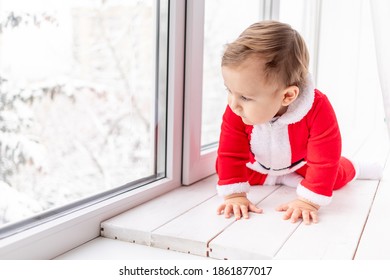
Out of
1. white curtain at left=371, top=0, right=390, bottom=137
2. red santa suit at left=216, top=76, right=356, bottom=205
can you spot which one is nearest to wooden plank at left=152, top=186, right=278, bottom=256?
red santa suit at left=216, top=76, right=356, bottom=205

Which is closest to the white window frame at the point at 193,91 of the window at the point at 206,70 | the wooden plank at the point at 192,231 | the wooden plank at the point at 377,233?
the window at the point at 206,70

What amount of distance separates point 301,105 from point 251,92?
182 mm

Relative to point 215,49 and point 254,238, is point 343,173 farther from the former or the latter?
point 215,49

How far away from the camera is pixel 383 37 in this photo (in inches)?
45.2

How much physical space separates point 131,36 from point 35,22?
0.35m

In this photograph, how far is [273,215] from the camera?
106cm

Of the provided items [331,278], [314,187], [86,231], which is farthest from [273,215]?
[86,231]

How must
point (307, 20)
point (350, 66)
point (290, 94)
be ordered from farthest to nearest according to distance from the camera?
point (350, 66) → point (307, 20) → point (290, 94)

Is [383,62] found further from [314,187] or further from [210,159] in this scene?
[210,159]

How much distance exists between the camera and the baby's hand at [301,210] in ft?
3.34

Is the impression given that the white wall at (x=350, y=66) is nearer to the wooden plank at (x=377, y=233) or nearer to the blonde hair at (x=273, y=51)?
the wooden plank at (x=377, y=233)

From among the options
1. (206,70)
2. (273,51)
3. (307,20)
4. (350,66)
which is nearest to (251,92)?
(273,51)

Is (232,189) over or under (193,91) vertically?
under

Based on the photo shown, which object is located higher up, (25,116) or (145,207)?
(25,116)
